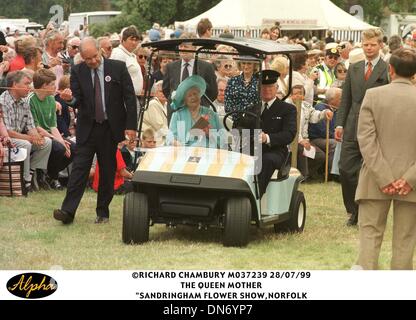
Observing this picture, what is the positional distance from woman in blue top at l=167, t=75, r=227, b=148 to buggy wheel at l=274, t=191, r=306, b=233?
1158 mm

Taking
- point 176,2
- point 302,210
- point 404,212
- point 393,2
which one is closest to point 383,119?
point 404,212

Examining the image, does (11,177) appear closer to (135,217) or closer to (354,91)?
(135,217)

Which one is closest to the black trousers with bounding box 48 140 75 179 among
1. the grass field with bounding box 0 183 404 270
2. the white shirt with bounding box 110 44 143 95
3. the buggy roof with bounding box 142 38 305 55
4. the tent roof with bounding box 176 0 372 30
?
the grass field with bounding box 0 183 404 270

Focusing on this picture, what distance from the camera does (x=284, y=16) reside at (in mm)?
38750

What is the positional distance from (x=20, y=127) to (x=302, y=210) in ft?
13.9

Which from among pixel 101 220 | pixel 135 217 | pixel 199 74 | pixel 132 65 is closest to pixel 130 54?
pixel 132 65

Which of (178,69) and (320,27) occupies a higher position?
(178,69)

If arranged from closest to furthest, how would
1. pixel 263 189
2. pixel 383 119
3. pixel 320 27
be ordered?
pixel 383 119, pixel 263 189, pixel 320 27

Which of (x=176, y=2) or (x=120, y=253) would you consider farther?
(x=176, y=2)

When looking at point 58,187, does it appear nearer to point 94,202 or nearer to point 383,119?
point 94,202

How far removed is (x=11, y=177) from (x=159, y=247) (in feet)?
12.8

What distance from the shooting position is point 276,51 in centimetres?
1086

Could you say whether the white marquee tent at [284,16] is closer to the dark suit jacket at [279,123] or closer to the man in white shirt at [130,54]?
the man in white shirt at [130,54]

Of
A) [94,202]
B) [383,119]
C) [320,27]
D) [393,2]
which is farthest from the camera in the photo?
[393,2]
